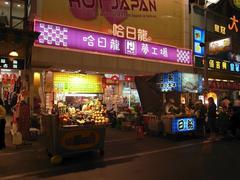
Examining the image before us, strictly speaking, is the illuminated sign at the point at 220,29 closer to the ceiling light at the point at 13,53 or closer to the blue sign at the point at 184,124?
the blue sign at the point at 184,124

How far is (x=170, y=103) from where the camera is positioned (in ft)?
42.3

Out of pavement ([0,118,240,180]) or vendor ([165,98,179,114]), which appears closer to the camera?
pavement ([0,118,240,180])

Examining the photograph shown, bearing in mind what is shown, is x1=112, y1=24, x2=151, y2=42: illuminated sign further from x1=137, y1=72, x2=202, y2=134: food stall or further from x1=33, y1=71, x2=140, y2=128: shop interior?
x1=137, y1=72, x2=202, y2=134: food stall

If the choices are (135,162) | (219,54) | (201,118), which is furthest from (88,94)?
(219,54)

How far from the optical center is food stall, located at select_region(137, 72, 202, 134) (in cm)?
1201

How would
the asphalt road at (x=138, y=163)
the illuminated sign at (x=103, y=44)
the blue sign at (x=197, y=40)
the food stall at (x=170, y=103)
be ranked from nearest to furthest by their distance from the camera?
the asphalt road at (x=138, y=163), the food stall at (x=170, y=103), the illuminated sign at (x=103, y=44), the blue sign at (x=197, y=40)

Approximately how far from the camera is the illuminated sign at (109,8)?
47.5 feet

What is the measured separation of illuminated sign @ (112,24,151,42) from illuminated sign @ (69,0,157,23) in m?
0.46

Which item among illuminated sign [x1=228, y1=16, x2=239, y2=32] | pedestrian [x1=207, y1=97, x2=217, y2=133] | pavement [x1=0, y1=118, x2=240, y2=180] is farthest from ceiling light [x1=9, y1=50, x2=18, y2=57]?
illuminated sign [x1=228, y1=16, x2=239, y2=32]

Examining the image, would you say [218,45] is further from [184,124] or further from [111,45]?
[184,124]

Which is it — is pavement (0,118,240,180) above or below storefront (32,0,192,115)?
below

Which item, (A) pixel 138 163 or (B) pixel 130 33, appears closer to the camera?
(A) pixel 138 163

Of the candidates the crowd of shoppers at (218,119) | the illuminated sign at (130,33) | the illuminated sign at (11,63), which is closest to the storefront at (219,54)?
the illuminated sign at (130,33)

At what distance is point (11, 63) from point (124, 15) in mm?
7099
